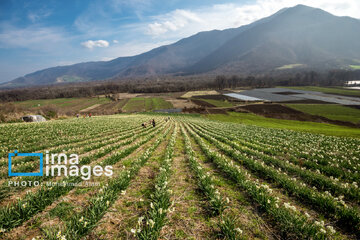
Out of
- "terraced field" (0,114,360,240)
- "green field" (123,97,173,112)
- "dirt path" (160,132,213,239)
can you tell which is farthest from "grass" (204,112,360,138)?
"green field" (123,97,173,112)

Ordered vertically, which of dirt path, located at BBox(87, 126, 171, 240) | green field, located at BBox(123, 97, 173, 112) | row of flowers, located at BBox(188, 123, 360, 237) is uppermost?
green field, located at BBox(123, 97, 173, 112)

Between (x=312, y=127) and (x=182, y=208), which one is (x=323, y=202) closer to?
(x=182, y=208)

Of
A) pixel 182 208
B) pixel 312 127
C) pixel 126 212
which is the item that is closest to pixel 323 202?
pixel 182 208

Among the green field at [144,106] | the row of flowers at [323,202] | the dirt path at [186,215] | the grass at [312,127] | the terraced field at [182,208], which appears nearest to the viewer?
the terraced field at [182,208]

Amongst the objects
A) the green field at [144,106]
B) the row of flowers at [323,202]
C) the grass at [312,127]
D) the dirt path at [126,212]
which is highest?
→ the green field at [144,106]

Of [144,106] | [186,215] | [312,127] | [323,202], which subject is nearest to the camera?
[186,215]

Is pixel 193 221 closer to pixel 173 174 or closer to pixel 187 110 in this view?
pixel 173 174

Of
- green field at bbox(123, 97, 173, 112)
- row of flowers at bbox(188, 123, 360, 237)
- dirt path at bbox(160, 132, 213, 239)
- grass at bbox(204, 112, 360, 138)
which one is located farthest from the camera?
green field at bbox(123, 97, 173, 112)

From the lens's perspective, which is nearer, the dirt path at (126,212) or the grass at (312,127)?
the dirt path at (126,212)

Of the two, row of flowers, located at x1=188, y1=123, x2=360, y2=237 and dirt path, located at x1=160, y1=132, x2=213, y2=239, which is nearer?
dirt path, located at x1=160, y1=132, x2=213, y2=239

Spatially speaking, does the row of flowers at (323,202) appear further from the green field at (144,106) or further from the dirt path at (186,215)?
the green field at (144,106)

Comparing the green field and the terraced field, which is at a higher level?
the green field

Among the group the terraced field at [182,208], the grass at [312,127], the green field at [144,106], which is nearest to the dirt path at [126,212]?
the terraced field at [182,208]

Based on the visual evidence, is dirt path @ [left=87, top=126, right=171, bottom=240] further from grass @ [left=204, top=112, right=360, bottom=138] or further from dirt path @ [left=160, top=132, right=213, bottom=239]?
grass @ [left=204, top=112, right=360, bottom=138]
